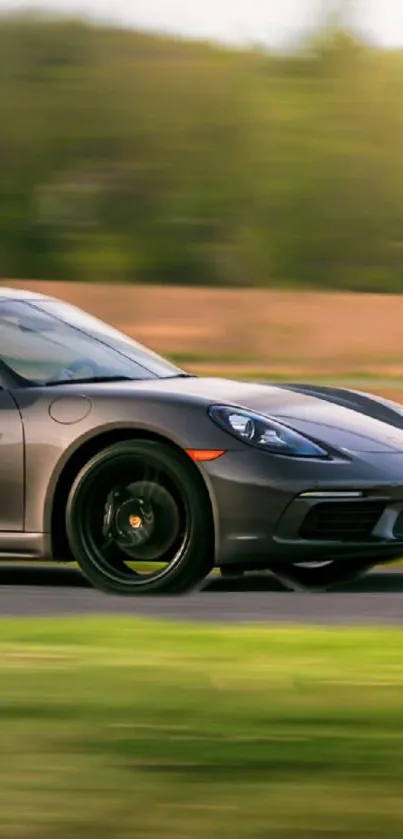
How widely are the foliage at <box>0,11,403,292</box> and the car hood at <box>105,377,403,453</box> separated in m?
56.6

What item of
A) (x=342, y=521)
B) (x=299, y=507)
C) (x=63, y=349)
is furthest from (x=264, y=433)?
(x=63, y=349)

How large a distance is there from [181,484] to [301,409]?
0.79 meters

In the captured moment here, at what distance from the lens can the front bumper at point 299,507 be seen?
8.23 m

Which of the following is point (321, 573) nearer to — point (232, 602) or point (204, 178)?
point (232, 602)

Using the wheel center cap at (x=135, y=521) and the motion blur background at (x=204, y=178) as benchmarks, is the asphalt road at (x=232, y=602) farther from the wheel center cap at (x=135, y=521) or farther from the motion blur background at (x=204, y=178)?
the motion blur background at (x=204, y=178)

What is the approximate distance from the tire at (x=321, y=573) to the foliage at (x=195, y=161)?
56.3m

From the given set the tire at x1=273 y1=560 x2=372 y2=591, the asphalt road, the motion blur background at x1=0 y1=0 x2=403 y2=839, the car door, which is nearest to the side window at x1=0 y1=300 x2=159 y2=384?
the car door

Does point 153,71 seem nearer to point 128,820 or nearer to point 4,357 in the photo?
point 4,357

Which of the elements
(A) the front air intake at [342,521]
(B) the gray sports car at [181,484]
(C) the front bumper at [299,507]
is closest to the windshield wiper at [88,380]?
(B) the gray sports car at [181,484]

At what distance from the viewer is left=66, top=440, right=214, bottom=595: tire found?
8250 mm

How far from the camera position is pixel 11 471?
333 inches

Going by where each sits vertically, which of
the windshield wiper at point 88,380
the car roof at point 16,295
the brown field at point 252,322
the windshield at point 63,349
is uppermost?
the car roof at point 16,295

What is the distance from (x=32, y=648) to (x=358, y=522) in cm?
281

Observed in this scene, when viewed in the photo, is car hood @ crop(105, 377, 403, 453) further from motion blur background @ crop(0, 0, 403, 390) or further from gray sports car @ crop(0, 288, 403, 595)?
motion blur background @ crop(0, 0, 403, 390)
